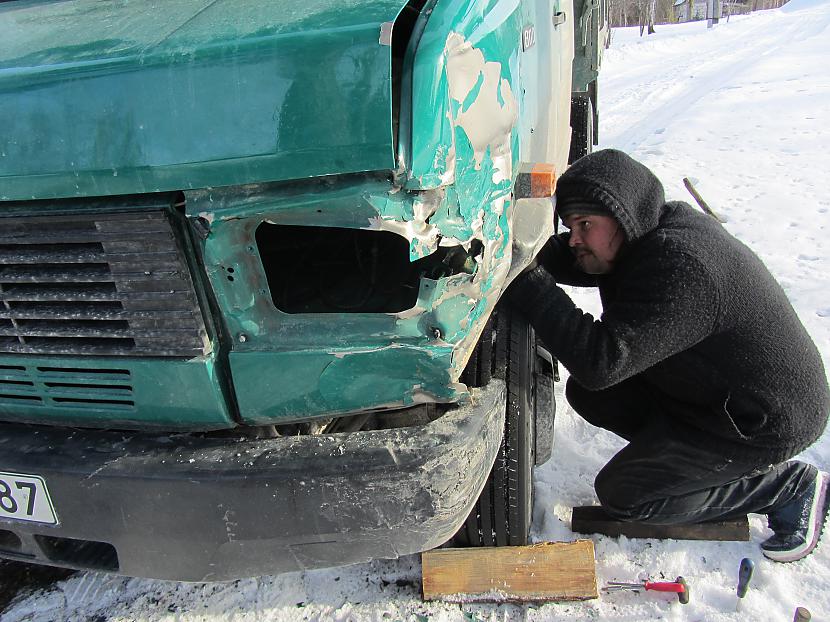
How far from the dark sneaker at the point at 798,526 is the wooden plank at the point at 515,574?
26.6 inches

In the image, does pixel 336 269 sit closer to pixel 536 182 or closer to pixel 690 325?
pixel 536 182

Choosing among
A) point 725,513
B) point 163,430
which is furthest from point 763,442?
point 163,430

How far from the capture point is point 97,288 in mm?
1555

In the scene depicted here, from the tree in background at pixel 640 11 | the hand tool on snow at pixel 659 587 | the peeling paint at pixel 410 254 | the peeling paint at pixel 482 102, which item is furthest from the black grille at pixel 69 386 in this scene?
the tree in background at pixel 640 11

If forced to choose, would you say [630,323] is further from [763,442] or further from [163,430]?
[163,430]

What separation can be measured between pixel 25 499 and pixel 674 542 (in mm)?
2127

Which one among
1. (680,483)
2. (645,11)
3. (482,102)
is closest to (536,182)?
(482,102)

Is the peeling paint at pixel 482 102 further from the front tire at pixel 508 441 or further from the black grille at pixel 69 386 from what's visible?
the black grille at pixel 69 386

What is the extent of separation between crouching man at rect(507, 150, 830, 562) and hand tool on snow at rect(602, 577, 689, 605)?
0.85 ft

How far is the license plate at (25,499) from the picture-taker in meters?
1.63

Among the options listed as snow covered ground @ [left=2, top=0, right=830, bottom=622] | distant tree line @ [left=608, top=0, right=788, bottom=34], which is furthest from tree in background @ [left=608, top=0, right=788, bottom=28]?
snow covered ground @ [left=2, top=0, right=830, bottom=622]

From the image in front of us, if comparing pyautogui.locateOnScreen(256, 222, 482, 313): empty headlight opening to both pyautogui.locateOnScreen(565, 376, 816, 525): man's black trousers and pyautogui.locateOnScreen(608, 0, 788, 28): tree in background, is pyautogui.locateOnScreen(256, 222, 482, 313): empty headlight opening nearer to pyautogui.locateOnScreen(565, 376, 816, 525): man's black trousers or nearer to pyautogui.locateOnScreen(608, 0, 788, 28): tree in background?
pyautogui.locateOnScreen(565, 376, 816, 525): man's black trousers

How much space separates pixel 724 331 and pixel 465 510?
1031 millimetres

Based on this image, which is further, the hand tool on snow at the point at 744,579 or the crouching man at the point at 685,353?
the hand tool on snow at the point at 744,579
